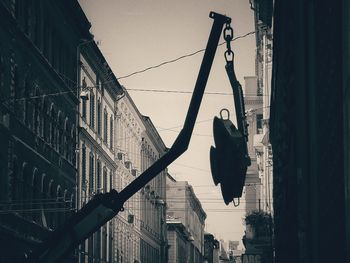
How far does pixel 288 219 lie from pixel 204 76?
844cm

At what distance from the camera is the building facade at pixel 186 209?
10531 cm

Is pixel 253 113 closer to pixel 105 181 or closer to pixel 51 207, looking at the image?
pixel 105 181

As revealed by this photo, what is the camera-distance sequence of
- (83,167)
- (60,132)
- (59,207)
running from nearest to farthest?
(59,207) → (60,132) → (83,167)

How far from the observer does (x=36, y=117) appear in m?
34.0

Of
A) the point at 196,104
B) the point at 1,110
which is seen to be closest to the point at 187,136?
the point at 196,104

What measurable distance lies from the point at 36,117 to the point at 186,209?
75.7 meters

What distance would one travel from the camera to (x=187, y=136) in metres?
10.7

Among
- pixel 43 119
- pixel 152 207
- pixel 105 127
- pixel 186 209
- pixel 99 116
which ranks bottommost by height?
pixel 152 207

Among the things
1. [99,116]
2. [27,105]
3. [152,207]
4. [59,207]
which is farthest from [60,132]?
[152,207]

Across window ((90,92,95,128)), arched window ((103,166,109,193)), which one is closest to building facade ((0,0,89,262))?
window ((90,92,95,128))

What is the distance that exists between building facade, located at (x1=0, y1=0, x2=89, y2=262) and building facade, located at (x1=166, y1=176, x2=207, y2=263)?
2407 inches

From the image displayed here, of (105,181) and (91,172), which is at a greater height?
(91,172)

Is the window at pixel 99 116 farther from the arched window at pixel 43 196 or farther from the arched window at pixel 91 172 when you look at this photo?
the arched window at pixel 43 196

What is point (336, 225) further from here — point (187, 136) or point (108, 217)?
point (108, 217)
